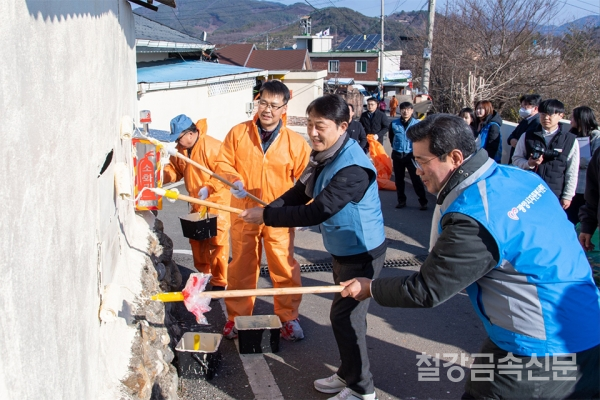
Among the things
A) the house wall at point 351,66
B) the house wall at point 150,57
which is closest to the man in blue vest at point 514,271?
the house wall at point 150,57

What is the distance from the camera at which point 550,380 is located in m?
2.26

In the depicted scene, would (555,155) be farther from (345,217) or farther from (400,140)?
(400,140)

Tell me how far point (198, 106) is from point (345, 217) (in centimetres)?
1047

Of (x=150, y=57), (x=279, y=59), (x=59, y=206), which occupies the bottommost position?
(x=59, y=206)

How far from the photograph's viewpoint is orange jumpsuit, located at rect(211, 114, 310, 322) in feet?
14.5

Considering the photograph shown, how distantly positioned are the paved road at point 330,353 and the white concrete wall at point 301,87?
25343 millimetres

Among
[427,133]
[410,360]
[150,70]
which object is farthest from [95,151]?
[150,70]

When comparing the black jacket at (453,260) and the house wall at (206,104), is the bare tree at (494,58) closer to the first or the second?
the house wall at (206,104)

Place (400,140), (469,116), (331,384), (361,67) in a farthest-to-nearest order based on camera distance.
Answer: (361,67) → (400,140) → (469,116) → (331,384)

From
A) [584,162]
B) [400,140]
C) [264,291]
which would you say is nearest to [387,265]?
[584,162]

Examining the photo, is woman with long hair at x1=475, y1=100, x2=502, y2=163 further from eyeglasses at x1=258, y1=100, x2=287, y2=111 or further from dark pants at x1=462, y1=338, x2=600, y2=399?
dark pants at x1=462, y1=338, x2=600, y2=399

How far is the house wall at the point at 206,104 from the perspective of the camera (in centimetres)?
1059

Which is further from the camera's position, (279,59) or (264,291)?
(279,59)

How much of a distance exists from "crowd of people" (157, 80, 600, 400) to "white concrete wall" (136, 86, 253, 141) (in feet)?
11.7
